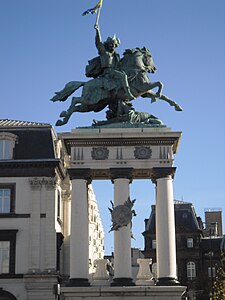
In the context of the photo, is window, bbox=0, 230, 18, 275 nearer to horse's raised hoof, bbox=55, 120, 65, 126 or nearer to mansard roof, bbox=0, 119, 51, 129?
mansard roof, bbox=0, 119, 51, 129

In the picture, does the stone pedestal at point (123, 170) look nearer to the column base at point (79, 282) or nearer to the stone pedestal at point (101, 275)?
the column base at point (79, 282)

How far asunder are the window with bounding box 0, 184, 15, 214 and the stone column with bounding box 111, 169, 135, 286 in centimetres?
1876

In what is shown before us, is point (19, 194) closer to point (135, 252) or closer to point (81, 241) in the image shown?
point (81, 241)

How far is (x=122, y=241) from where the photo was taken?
1364 inches

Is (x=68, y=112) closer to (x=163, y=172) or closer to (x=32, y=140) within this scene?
(x=163, y=172)

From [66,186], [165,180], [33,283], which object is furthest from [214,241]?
[165,180]

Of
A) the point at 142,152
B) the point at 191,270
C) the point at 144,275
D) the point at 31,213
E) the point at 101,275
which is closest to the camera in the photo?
the point at 144,275

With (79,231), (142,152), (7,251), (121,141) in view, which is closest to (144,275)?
(79,231)

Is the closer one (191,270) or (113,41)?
(113,41)

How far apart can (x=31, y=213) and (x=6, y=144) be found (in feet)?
18.6

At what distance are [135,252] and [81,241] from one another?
174 feet

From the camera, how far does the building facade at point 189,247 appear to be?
83125mm

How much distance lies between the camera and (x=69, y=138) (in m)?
35.9

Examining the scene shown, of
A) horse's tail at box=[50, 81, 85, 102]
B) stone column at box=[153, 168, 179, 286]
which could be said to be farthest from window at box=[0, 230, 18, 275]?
stone column at box=[153, 168, 179, 286]
